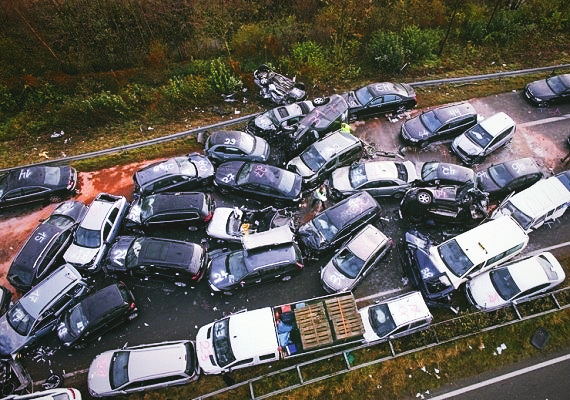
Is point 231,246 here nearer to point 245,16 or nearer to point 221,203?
point 221,203

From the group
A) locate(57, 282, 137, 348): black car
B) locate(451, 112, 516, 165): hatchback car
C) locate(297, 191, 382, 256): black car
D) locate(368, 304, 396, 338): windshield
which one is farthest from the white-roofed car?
locate(57, 282, 137, 348): black car

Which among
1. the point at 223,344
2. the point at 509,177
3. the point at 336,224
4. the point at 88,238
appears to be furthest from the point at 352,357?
the point at 88,238

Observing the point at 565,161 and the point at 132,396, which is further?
the point at 565,161

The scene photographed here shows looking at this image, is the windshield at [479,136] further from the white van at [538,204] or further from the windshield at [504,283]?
the windshield at [504,283]

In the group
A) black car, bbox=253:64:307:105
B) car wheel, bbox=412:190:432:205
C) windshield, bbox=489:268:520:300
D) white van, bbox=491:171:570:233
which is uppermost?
black car, bbox=253:64:307:105

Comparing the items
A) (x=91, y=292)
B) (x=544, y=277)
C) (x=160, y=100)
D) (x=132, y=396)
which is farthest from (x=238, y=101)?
(x=544, y=277)

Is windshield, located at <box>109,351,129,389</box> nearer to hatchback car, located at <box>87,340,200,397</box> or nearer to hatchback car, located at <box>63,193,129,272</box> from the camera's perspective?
hatchback car, located at <box>87,340,200,397</box>

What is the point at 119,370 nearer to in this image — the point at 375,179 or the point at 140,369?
the point at 140,369
